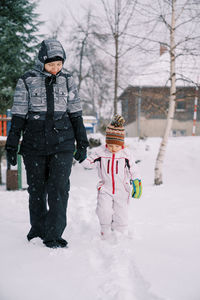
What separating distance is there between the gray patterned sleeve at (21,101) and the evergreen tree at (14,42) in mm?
7317

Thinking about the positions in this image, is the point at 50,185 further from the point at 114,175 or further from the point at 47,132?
the point at 114,175

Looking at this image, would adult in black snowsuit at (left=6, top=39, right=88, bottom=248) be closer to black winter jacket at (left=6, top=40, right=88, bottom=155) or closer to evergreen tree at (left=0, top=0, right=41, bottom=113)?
black winter jacket at (left=6, top=40, right=88, bottom=155)

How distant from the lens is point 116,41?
10422mm

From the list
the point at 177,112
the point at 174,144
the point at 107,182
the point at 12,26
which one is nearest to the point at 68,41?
the point at 12,26

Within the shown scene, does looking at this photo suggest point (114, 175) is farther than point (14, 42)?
No

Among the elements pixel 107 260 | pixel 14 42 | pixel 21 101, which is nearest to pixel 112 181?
pixel 107 260

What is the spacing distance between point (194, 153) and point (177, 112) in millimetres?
12829

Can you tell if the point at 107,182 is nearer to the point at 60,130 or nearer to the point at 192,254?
the point at 60,130

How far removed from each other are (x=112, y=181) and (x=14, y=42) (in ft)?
28.4

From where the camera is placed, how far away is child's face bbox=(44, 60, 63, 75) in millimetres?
2785

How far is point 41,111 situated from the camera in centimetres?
277

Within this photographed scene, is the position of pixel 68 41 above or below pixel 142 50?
above

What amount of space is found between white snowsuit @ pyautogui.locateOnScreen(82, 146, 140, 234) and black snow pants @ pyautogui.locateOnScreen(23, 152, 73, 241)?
1.54 feet

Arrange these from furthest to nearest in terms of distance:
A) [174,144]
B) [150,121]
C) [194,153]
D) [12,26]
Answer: [150,121]
[174,144]
[194,153]
[12,26]
